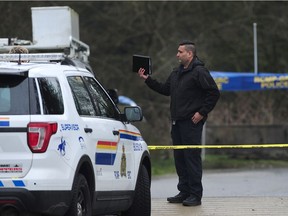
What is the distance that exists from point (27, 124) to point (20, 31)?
11.0m

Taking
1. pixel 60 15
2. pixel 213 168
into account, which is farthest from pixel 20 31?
pixel 213 168

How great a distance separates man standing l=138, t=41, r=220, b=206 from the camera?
9.81 metres

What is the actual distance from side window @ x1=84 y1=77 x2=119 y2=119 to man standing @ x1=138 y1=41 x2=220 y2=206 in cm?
152

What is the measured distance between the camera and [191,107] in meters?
9.88

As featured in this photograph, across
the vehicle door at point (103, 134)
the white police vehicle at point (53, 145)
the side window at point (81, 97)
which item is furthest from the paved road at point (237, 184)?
the side window at point (81, 97)

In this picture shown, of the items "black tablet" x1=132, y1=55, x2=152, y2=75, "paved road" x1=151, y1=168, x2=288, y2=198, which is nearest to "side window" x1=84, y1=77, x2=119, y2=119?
"black tablet" x1=132, y1=55, x2=152, y2=75

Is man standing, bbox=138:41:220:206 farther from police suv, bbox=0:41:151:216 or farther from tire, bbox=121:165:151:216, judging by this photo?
police suv, bbox=0:41:151:216

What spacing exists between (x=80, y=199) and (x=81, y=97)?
3.48ft

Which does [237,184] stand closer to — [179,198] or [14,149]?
[179,198]

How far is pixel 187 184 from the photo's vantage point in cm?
1020

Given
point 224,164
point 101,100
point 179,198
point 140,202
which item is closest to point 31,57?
point 101,100

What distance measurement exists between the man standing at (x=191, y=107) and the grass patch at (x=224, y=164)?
821 cm

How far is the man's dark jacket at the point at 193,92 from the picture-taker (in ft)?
32.1

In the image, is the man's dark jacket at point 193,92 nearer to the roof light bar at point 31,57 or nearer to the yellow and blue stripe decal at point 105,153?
the yellow and blue stripe decal at point 105,153
